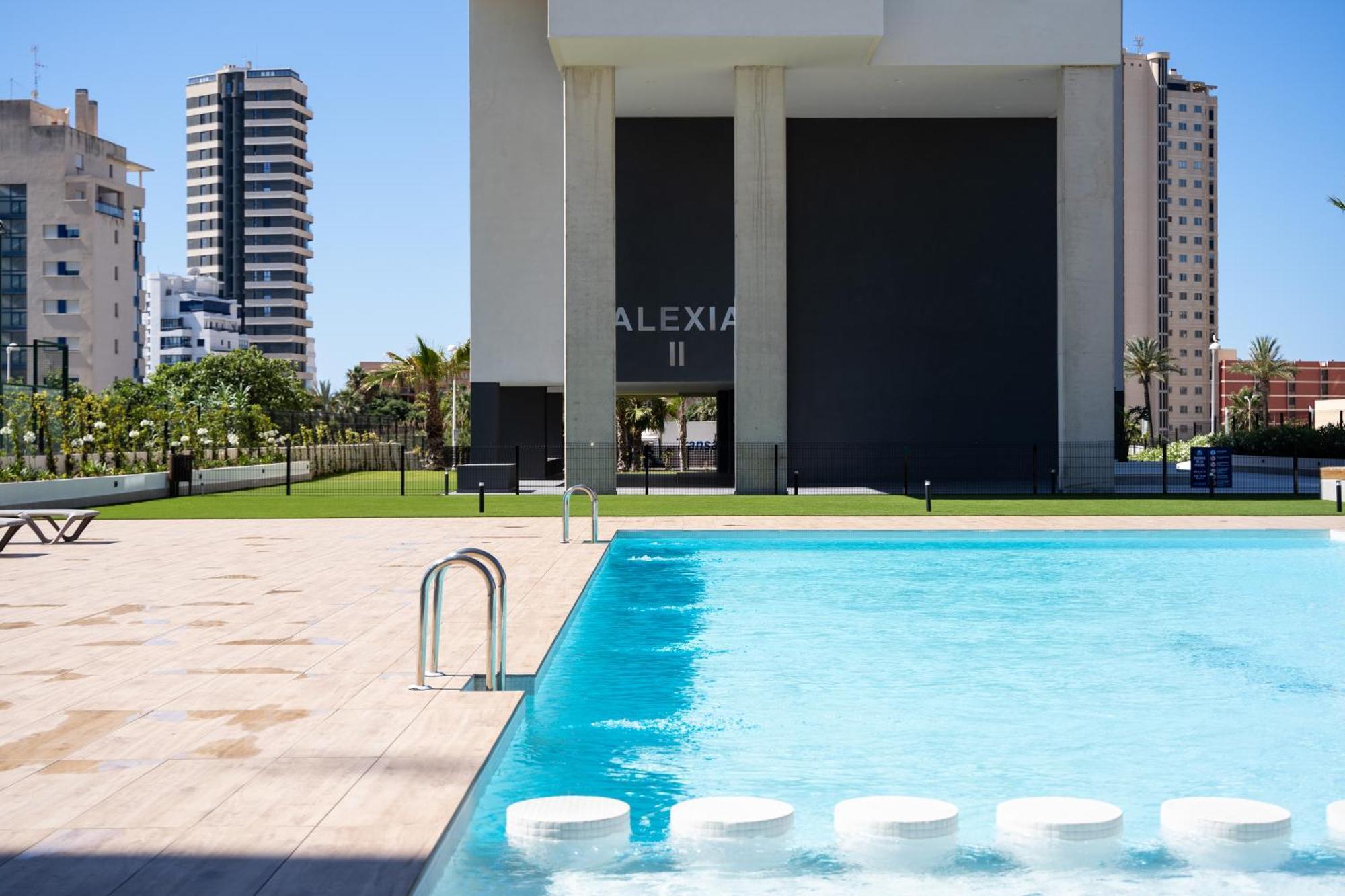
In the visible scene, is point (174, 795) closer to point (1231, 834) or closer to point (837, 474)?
point (1231, 834)

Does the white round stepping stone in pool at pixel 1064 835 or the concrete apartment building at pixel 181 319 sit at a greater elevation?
the concrete apartment building at pixel 181 319

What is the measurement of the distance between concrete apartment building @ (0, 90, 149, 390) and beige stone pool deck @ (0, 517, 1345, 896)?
86988 mm

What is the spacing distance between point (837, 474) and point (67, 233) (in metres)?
77.1

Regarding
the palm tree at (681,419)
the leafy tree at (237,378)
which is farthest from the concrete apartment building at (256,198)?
the palm tree at (681,419)

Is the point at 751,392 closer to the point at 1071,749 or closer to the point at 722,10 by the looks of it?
the point at 722,10

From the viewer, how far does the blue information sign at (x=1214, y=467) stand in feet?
95.8

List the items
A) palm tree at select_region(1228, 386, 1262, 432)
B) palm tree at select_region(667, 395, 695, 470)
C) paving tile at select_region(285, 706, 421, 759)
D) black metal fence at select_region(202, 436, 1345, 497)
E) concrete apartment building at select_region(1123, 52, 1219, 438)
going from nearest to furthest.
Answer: paving tile at select_region(285, 706, 421, 759) < black metal fence at select_region(202, 436, 1345, 497) < palm tree at select_region(667, 395, 695, 470) < palm tree at select_region(1228, 386, 1262, 432) < concrete apartment building at select_region(1123, 52, 1219, 438)

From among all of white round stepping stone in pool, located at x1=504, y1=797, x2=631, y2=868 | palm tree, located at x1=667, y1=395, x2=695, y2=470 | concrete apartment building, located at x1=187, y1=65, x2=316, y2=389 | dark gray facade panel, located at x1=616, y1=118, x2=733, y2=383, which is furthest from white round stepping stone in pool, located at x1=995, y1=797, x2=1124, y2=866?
concrete apartment building, located at x1=187, y1=65, x2=316, y2=389

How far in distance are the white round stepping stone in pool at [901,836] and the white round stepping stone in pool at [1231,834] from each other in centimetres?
92

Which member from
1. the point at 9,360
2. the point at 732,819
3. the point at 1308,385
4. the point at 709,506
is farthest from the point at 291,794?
the point at 1308,385

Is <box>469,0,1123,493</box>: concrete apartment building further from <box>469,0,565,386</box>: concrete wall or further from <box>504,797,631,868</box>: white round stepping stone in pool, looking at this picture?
<box>504,797,631,868</box>: white round stepping stone in pool

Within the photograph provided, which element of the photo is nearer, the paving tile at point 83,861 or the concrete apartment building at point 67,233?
the paving tile at point 83,861

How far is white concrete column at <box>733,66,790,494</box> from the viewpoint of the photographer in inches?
1100

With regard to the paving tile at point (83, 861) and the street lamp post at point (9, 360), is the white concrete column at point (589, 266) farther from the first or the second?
the paving tile at point (83, 861)
